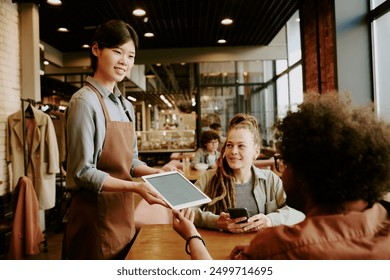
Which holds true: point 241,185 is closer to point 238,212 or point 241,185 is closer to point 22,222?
point 238,212

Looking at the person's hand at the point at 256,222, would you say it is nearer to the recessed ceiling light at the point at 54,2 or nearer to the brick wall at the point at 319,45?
the brick wall at the point at 319,45

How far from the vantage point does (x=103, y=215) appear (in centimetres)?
136

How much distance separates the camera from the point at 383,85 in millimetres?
3658

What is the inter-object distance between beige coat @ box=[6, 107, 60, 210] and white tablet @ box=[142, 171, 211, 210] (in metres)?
2.92

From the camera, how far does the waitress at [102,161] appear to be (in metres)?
1.29

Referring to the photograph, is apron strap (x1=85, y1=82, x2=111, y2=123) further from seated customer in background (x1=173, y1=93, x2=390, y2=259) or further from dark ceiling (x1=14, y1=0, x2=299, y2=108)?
dark ceiling (x1=14, y1=0, x2=299, y2=108)

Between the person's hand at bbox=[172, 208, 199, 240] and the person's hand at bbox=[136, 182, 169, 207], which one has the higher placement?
the person's hand at bbox=[136, 182, 169, 207]

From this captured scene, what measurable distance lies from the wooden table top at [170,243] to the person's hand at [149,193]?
202mm

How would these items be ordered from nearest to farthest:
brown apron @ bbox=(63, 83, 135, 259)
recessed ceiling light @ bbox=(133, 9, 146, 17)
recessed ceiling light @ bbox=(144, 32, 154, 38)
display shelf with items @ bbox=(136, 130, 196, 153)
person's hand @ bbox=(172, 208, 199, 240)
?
1. person's hand @ bbox=(172, 208, 199, 240)
2. brown apron @ bbox=(63, 83, 135, 259)
3. recessed ceiling light @ bbox=(133, 9, 146, 17)
4. recessed ceiling light @ bbox=(144, 32, 154, 38)
5. display shelf with items @ bbox=(136, 130, 196, 153)

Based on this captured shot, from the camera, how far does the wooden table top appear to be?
1266mm

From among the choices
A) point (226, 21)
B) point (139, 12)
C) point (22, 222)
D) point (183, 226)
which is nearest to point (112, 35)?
point (183, 226)

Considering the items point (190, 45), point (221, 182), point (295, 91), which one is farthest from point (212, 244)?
point (190, 45)

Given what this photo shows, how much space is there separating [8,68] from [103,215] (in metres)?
3.33

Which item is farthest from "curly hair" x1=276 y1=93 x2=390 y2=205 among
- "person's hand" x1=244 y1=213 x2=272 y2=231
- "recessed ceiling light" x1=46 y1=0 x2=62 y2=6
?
"recessed ceiling light" x1=46 y1=0 x2=62 y2=6
